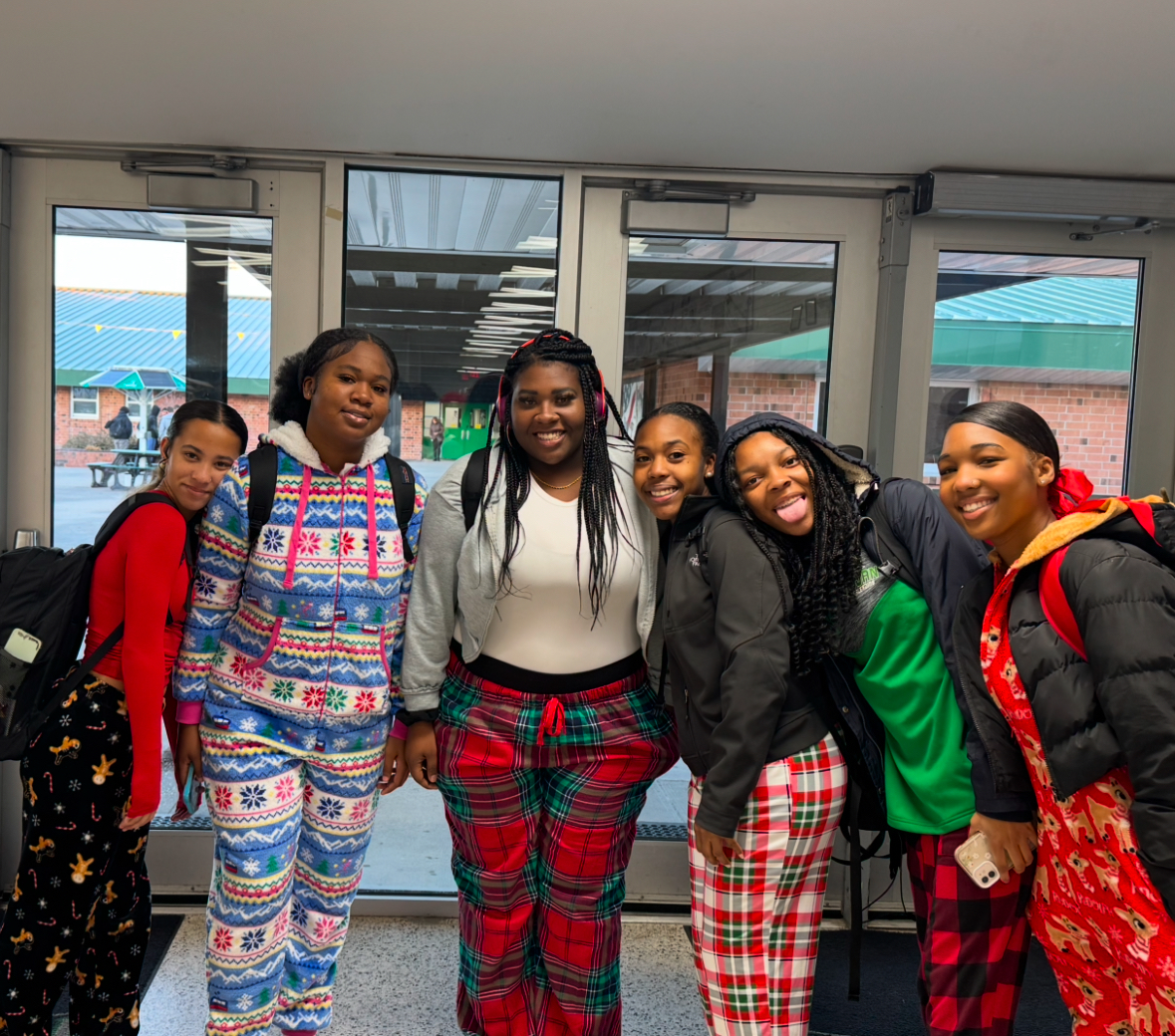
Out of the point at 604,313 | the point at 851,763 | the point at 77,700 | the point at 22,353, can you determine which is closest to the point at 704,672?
the point at 851,763

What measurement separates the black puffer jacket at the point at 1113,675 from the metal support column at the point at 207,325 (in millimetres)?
2469

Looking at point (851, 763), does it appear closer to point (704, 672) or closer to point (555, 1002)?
point (704, 672)

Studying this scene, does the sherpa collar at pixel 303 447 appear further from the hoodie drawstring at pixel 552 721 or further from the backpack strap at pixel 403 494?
the hoodie drawstring at pixel 552 721

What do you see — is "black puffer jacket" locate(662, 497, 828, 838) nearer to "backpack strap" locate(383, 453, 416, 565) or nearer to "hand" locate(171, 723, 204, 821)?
"backpack strap" locate(383, 453, 416, 565)

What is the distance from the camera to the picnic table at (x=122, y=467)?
9.81 feet

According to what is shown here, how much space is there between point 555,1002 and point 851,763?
91 cm

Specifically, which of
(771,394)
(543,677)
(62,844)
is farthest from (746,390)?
(62,844)

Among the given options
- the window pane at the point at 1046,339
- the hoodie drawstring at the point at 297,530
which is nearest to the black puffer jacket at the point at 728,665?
the hoodie drawstring at the point at 297,530

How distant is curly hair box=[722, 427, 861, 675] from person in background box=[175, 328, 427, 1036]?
0.80 m

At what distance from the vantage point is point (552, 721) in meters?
1.97

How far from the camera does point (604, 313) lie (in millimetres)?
2973

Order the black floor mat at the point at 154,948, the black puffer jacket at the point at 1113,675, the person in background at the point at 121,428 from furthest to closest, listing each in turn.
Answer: the person in background at the point at 121,428 < the black floor mat at the point at 154,948 < the black puffer jacket at the point at 1113,675

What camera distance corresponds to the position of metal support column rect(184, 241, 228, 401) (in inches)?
117

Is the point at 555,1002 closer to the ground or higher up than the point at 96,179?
closer to the ground
